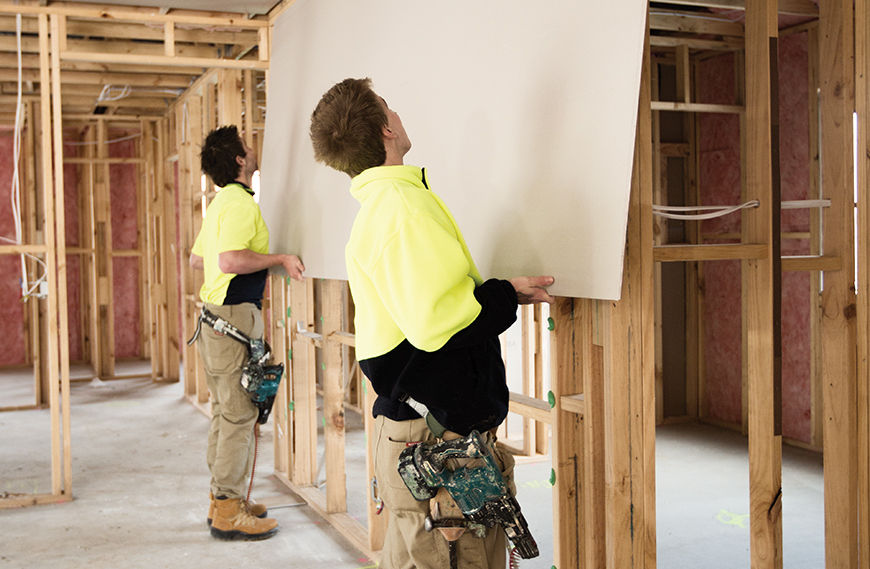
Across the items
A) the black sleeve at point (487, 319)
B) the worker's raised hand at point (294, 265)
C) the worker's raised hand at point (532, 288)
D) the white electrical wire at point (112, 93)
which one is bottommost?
the black sleeve at point (487, 319)

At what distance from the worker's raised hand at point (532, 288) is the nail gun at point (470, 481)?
347 millimetres

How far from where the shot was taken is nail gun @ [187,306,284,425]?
12.2 ft

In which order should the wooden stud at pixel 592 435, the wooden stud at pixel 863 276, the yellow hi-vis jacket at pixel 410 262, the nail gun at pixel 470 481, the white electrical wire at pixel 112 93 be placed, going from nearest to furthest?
the yellow hi-vis jacket at pixel 410 262
the nail gun at pixel 470 481
the wooden stud at pixel 592 435
the wooden stud at pixel 863 276
the white electrical wire at pixel 112 93

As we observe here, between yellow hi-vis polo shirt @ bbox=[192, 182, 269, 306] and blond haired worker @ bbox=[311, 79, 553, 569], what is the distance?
1770 mm

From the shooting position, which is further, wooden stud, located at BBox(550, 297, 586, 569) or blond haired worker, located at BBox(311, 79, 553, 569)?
wooden stud, located at BBox(550, 297, 586, 569)

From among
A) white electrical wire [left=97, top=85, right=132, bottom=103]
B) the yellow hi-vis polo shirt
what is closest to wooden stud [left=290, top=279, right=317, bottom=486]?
the yellow hi-vis polo shirt

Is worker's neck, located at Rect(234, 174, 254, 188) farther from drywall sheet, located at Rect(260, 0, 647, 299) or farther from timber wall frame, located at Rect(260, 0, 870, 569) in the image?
timber wall frame, located at Rect(260, 0, 870, 569)

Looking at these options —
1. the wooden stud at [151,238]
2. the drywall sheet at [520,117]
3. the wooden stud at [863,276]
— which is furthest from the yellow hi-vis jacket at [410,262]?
the wooden stud at [151,238]

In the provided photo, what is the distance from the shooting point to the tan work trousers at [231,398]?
12.3 ft

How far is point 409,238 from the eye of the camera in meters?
1.76

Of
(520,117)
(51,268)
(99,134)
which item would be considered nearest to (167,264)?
(99,134)

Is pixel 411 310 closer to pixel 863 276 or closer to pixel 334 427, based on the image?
pixel 863 276

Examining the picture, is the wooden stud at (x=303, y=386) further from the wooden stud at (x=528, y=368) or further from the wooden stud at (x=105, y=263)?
the wooden stud at (x=105, y=263)

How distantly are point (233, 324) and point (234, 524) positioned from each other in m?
0.90
